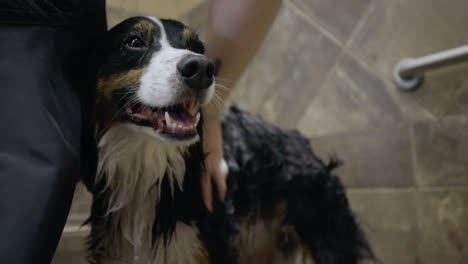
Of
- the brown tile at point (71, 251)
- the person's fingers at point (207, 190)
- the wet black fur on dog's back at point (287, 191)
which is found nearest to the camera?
the brown tile at point (71, 251)

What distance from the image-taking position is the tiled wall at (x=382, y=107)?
142 cm

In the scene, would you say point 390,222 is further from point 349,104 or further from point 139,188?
point 139,188

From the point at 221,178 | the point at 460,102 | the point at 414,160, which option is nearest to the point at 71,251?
the point at 221,178

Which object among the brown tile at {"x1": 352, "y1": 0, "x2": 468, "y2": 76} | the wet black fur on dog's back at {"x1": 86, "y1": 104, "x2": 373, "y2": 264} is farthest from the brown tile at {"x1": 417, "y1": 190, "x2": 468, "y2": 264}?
the brown tile at {"x1": 352, "y1": 0, "x2": 468, "y2": 76}

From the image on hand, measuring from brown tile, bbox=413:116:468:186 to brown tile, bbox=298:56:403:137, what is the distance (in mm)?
113

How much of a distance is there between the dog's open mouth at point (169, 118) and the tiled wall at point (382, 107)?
88 centimetres

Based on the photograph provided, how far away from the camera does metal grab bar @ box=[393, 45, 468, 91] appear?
4.66 feet

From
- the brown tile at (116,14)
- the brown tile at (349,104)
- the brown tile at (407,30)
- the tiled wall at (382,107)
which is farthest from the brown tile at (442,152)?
the brown tile at (116,14)

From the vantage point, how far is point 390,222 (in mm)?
1455

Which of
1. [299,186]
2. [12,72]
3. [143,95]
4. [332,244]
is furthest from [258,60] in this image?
[12,72]

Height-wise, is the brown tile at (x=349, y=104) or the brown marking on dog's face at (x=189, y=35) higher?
the brown marking on dog's face at (x=189, y=35)

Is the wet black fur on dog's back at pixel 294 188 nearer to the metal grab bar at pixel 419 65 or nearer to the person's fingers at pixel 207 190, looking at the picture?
the person's fingers at pixel 207 190

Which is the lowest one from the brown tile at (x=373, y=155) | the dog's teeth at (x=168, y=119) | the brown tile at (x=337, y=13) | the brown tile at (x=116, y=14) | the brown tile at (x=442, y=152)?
the brown tile at (x=373, y=155)

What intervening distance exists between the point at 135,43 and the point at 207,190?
1.17 feet
